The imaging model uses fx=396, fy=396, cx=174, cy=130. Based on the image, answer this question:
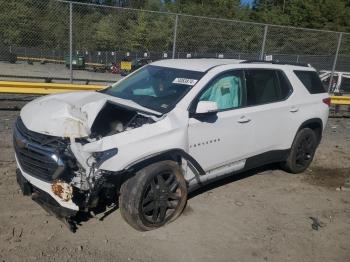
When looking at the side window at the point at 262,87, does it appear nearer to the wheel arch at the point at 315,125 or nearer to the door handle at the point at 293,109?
the door handle at the point at 293,109

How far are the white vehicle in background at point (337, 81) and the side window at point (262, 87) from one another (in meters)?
9.69

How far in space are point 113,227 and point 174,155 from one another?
1001 millimetres

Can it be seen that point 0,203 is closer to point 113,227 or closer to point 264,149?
point 113,227

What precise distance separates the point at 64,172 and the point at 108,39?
10.6 meters

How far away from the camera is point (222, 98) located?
16.0ft

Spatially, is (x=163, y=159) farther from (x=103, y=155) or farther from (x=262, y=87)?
(x=262, y=87)

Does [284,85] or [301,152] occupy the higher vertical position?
[284,85]

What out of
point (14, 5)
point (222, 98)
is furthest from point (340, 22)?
point (222, 98)

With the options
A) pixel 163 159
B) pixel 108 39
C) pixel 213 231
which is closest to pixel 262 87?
pixel 163 159

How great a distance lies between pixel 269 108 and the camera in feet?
17.7

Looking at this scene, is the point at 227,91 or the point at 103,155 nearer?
the point at 103,155

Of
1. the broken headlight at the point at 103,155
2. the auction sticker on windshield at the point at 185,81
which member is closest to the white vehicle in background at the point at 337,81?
the auction sticker on windshield at the point at 185,81

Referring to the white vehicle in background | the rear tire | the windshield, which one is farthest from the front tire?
the white vehicle in background

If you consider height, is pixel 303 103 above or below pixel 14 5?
below
